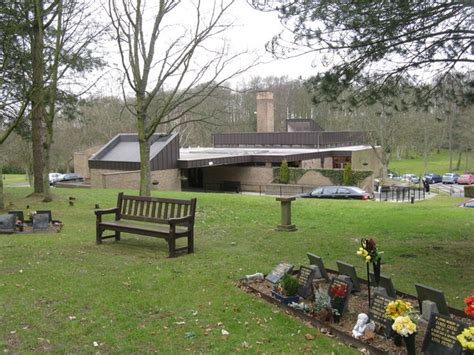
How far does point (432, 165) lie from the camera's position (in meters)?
69.4

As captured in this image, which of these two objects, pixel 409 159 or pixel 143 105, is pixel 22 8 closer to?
pixel 143 105

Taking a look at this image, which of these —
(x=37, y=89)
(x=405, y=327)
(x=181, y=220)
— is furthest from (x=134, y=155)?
(x=405, y=327)

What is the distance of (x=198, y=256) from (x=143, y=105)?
604 centimetres

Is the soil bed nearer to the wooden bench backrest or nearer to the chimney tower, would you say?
the wooden bench backrest

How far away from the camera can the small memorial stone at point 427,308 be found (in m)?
4.97

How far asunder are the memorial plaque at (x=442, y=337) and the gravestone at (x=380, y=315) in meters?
0.41

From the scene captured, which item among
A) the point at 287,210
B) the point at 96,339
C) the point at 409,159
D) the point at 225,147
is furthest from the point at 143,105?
the point at 409,159

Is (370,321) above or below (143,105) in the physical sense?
below

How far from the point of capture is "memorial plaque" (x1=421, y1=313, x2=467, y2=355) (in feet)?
13.5

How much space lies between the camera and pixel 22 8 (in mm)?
12844

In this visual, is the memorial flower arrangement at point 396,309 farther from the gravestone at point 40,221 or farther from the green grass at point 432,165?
the green grass at point 432,165

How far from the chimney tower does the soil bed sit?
4939cm

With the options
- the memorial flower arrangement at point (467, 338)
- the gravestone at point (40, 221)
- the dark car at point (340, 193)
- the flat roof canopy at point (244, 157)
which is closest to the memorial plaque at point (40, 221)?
the gravestone at point (40, 221)

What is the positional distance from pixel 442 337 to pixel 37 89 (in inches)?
428
